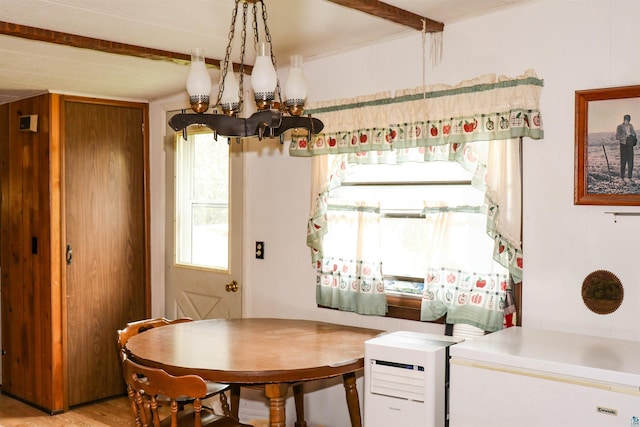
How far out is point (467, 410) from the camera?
2.57 meters

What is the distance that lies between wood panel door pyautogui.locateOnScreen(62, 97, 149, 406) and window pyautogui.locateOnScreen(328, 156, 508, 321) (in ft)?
6.53

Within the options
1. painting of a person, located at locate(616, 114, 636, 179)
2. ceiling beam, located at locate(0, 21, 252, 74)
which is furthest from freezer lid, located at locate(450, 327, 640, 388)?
ceiling beam, located at locate(0, 21, 252, 74)

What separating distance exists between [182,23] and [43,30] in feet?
2.23

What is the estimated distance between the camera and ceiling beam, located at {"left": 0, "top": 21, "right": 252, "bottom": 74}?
317 cm

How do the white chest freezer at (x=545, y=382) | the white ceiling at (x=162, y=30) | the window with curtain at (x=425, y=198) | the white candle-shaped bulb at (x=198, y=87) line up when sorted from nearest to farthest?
the white chest freezer at (x=545, y=382) → the white candle-shaped bulb at (x=198, y=87) → the white ceiling at (x=162, y=30) → the window with curtain at (x=425, y=198)

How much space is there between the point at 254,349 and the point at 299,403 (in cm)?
83

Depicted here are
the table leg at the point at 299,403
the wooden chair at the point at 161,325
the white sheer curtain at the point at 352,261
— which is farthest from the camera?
the table leg at the point at 299,403

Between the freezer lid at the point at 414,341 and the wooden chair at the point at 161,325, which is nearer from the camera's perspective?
the freezer lid at the point at 414,341

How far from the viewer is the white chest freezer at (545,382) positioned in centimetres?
223

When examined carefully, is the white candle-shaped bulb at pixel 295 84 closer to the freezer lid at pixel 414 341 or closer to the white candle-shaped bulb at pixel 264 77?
the white candle-shaped bulb at pixel 264 77

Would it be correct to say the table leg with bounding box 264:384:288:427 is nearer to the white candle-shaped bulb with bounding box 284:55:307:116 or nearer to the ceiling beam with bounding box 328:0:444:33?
the white candle-shaped bulb with bounding box 284:55:307:116

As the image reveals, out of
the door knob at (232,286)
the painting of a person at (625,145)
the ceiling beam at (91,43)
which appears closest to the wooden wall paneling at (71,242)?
the door knob at (232,286)

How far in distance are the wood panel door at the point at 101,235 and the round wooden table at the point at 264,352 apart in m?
1.52

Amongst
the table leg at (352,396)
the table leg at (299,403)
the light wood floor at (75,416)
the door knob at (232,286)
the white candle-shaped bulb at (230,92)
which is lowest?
the light wood floor at (75,416)
